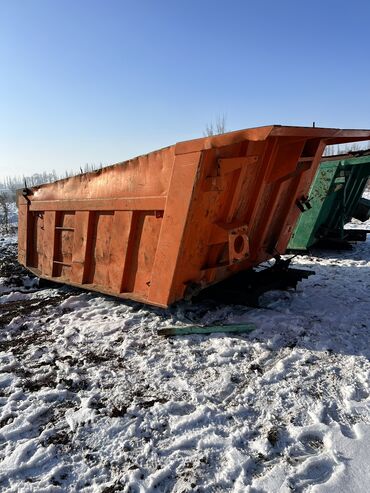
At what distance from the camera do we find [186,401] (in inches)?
100

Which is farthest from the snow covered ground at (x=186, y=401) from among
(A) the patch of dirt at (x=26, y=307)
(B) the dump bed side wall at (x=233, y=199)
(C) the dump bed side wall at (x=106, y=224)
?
(B) the dump bed side wall at (x=233, y=199)

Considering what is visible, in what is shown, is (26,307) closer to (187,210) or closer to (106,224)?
(106,224)

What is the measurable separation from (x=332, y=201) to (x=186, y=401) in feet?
19.6

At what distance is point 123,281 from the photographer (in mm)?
3953

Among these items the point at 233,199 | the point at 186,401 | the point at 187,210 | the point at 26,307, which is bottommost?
the point at 26,307

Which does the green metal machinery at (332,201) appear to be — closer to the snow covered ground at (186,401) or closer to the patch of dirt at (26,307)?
the snow covered ground at (186,401)

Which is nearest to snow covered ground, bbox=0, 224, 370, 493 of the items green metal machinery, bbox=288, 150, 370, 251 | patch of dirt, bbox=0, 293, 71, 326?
patch of dirt, bbox=0, 293, 71, 326

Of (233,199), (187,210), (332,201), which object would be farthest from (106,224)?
(332,201)

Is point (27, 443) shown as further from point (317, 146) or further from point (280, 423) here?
point (317, 146)

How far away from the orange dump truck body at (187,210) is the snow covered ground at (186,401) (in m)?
0.58

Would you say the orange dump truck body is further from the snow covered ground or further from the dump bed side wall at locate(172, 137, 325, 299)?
the snow covered ground

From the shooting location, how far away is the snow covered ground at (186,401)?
193 cm

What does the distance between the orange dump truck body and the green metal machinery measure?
258cm

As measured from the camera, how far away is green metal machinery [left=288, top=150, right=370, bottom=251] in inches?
267
